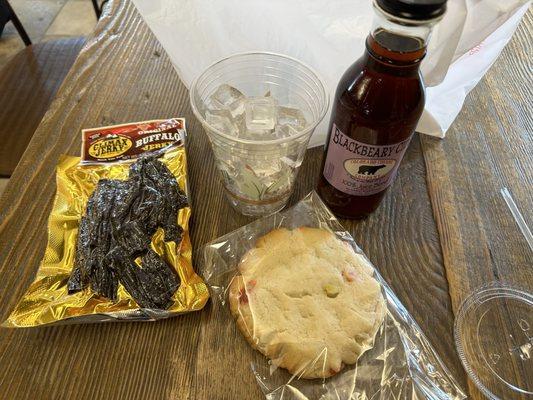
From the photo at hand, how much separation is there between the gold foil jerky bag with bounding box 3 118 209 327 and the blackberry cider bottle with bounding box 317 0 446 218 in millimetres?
224

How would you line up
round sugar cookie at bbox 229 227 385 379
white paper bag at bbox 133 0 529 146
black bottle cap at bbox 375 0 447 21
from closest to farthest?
black bottle cap at bbox 375 0 447 21
round sugar cookie at bbox 229 227 385 379
white paper bag at bbox 133 0 529 146

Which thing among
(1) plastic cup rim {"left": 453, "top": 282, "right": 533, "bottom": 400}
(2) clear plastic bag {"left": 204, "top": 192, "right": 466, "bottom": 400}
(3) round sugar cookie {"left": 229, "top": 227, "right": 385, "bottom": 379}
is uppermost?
(3) round sugar cookie {"left": 229, "top": 227, "right": 385, "bottom": 379}

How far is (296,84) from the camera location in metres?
0.57

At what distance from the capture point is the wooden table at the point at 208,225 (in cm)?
44

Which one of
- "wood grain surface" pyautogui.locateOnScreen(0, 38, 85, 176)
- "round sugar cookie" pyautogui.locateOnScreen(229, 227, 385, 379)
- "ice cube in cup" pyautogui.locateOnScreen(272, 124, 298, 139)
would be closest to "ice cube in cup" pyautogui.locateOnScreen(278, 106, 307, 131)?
"ice cube in cup" pyautogui.locateOnScreen(272, 124, 298, 139)

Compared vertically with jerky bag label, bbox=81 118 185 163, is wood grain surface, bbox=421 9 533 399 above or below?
below

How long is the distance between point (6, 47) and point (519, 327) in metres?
2.23

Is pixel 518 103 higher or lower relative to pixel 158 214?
lower

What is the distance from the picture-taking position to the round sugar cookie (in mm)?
431

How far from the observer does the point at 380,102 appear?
42 centimetres

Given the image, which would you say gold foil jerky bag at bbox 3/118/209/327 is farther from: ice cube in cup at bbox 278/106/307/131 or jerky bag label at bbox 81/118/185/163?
ice cube in cup at bbox 278/106/307/131

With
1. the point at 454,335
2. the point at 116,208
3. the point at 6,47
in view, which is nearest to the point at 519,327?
the point at 454,335

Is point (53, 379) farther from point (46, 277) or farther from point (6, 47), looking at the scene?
point (6, 47)

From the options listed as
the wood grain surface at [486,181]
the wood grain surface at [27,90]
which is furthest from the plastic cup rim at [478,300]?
the wood grain surface at [27,90]
